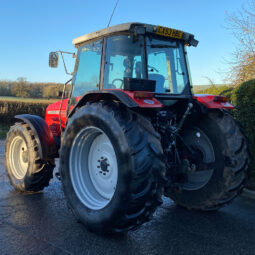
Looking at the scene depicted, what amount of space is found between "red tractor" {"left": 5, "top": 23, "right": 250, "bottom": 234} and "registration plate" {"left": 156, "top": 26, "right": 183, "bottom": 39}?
0.02 meters

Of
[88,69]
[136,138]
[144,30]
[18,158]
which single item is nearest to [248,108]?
[144,30]

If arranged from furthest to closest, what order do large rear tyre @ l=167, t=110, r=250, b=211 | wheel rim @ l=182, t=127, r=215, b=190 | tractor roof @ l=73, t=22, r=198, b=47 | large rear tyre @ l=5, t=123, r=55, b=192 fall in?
large rear tyre @ l=5, t=123, r=55, b=192 < wheel rim @ l=182, t=127, r=215, b=190 < large rear tyre @ l=167, t=110, r=250, b=211 < tractor roof @ l=73, t=22, r=198, b=47

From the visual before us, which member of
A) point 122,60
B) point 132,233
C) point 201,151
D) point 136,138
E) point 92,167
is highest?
point 122,60

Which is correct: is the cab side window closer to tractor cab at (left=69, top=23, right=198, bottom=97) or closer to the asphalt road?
tractor cab at (left=69, top=23, right=198, bottom=97)

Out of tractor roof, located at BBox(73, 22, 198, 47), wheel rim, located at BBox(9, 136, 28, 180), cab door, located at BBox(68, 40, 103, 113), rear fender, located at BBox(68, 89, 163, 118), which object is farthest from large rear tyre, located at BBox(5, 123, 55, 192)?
tractor roof, located at BBox(73, 22, 198, 47)

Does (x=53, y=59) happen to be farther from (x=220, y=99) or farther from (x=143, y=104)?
(x=220, y=99)

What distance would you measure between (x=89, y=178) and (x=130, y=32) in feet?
6.07

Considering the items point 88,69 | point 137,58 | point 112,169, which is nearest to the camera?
point 112,169

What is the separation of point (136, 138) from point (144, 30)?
1316 mm

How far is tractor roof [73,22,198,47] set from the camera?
3.19 m

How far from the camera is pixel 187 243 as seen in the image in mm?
2855

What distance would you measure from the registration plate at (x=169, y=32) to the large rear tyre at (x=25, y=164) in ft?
8.00

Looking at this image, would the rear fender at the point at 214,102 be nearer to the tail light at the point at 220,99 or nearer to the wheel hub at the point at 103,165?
the tail light at the point at 220,99

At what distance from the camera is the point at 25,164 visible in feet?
15.7
